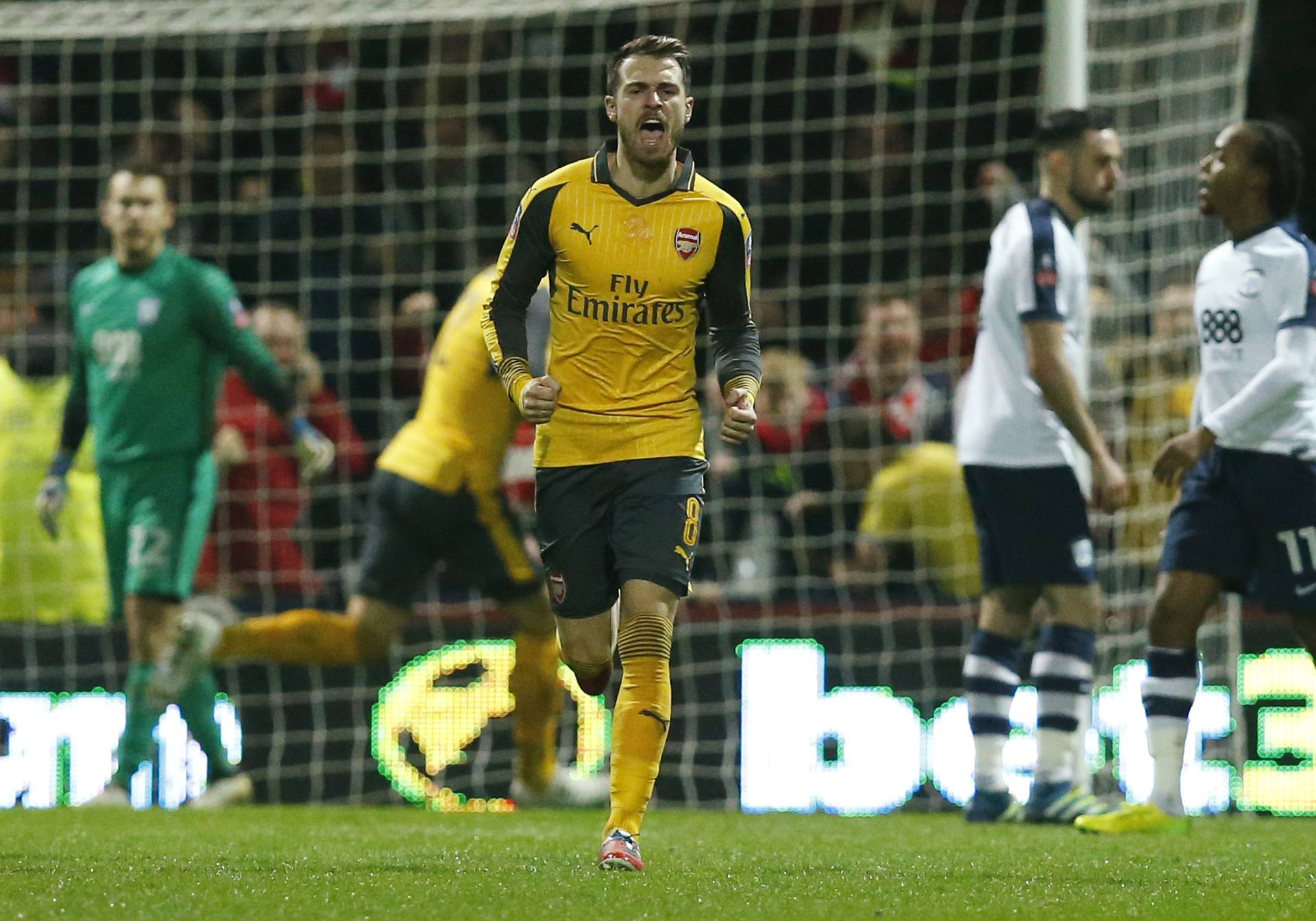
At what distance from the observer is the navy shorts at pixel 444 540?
715cm

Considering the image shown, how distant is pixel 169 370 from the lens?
7.51 m

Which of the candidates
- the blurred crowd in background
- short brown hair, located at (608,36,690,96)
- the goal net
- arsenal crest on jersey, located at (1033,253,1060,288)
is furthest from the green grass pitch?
the blurred crowd in background

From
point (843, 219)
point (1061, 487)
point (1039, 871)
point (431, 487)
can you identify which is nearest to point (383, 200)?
point (843, 219)

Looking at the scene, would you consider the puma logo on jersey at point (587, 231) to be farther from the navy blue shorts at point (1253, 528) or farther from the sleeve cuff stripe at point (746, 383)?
the navy blue shorts at point (1253, 528)

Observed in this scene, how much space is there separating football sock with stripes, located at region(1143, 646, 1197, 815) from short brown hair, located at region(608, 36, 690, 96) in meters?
2.34

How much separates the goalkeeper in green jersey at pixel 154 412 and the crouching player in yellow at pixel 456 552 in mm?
248

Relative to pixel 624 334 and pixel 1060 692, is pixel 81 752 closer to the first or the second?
pixel 1060 692

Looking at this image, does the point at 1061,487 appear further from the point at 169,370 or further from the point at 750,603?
the point at 169,370

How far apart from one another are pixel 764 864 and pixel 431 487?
2.80 meters

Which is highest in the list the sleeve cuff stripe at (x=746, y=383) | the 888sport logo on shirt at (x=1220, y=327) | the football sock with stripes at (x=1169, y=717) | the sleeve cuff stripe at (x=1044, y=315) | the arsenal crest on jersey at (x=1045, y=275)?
the arsenal crest on jersey at (x=1045, y=275)

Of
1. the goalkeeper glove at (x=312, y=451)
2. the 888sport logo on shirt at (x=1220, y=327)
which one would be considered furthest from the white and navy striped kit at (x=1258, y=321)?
the goalkeeper glove at (x=312, y=451)

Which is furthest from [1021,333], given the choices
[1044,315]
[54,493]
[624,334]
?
[54,493]

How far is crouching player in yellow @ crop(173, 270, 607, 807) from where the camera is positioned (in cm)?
716

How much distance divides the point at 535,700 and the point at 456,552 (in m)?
0.60
